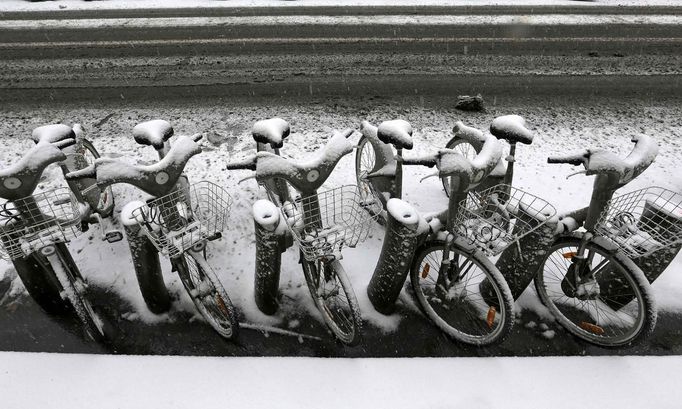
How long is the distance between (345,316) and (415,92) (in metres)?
4.84

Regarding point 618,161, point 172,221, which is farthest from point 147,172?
point 618,161

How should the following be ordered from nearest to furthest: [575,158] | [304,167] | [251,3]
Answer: [304,167]
[575,158]
[251,3]

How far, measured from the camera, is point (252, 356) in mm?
3217

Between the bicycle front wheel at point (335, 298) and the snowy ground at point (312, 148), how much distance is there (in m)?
0.19

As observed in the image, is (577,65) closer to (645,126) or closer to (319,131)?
(645,126)

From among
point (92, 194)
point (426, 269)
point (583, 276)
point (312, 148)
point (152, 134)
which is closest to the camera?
point (583, 276)

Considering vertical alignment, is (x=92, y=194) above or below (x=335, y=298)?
above

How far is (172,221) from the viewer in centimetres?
320

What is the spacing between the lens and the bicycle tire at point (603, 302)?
2.89 meters

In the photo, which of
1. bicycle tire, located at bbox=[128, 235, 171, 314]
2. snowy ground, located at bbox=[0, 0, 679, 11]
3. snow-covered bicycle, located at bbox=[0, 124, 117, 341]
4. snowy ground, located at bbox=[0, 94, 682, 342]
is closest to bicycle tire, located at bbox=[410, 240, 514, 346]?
snowy ground, located at bbox=[0, 94, 682, 342]

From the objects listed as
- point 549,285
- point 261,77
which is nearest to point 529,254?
point 549,285

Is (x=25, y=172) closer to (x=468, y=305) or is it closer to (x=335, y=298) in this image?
(x=335, y=298)

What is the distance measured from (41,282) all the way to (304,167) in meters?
2.43

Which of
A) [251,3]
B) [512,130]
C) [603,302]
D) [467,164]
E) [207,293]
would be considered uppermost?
[251,3]
